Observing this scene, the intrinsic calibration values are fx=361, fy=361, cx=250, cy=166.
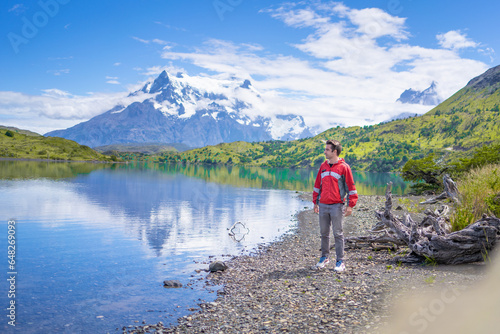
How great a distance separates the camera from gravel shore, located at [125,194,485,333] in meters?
11.2

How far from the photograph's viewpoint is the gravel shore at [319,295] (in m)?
11.2

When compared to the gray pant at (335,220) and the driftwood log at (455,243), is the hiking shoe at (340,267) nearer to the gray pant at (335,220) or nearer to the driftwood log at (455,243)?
the gray pant at (335,220)

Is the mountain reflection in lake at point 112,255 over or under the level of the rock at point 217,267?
under

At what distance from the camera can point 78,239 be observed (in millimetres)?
29641

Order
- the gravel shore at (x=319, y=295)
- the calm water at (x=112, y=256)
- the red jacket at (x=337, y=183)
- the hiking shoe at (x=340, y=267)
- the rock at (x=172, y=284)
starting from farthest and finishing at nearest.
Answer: the rock at (x=172, y=284), the hiking shoe at (x=340, y=267), the red jacket at (x=337, y=183), the calm water at (x=112, y=256), the gravel shore at (x=319, y=295)

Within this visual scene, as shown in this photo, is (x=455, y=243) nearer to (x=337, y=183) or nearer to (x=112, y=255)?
(x=337, y=183)

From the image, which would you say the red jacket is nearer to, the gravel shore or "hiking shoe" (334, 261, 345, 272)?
"hiking shoe" (334, 261, 345, 272)

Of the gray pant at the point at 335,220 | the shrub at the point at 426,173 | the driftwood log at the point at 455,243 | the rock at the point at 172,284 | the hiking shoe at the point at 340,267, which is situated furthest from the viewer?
the shrub at the point at 426,173

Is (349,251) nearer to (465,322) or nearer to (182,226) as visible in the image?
(465,322)

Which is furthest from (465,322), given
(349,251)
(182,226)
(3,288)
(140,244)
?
(182,226)

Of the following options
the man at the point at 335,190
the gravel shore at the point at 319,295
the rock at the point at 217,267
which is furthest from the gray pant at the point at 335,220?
the rock at the point at 217,267

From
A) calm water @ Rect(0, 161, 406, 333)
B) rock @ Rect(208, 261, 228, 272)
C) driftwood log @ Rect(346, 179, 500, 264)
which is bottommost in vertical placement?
calm water @ Rect(0, 161, 406, 333)

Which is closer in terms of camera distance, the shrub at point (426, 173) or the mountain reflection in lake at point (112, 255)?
the mountain reflection in lake at point (112, 255)

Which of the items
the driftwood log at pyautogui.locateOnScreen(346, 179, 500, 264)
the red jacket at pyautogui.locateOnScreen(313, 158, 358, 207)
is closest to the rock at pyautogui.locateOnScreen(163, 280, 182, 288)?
the red jacket at pyautogui.locateOnScreen(313, 158, 358, 207)
